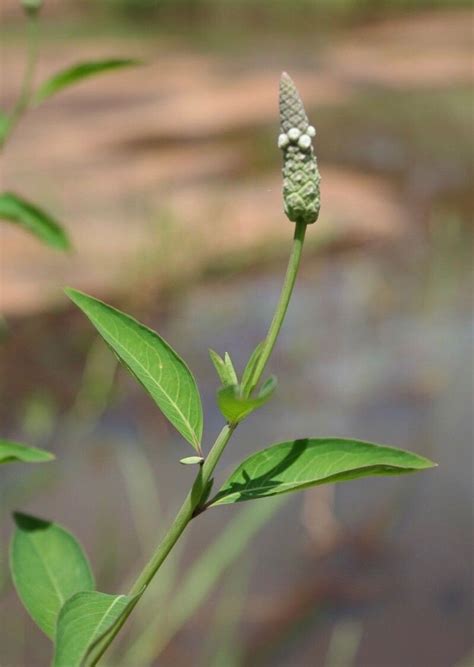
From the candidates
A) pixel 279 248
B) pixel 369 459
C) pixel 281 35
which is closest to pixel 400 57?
pixel 281 35

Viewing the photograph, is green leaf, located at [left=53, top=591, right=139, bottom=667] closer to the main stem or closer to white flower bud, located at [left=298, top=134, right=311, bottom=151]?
the main stem

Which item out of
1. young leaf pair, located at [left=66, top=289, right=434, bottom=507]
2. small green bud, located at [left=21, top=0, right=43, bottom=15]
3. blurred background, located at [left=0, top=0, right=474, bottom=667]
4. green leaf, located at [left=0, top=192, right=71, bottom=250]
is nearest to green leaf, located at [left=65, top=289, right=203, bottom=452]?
young leaf pair, located at [left=66, top=289, right=434, bottom=507]

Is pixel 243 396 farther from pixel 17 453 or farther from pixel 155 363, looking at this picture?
pixel 17 453

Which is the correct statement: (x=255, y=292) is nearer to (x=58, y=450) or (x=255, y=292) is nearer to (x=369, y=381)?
(x=369, y=381)

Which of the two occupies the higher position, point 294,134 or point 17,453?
point 294,134

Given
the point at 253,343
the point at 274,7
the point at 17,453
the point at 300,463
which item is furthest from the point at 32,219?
the point at 274,7

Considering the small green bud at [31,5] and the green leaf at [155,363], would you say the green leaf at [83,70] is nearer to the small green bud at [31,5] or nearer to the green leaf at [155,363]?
the small green bud at [31,5]

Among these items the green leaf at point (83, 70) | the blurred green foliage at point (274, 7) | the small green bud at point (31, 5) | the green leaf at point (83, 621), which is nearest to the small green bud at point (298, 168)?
the green leaf at point (83, 621)
